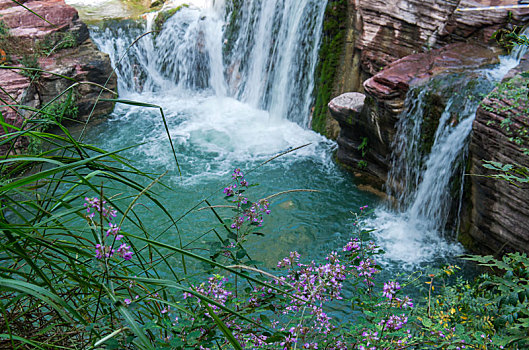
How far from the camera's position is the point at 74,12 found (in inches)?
407

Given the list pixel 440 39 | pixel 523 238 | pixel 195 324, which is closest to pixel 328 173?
pixel 440 39

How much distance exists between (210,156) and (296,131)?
1.90 meters

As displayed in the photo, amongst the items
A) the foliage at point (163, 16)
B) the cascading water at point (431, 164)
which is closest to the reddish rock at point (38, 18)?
the foliage at point (163, 16)

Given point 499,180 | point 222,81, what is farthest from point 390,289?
point 222,81

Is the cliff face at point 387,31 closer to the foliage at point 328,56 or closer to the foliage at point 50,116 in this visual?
the foliage at point 328,56

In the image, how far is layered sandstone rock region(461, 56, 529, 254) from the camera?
4.40 metres

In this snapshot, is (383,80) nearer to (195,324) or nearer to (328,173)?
(328,173)

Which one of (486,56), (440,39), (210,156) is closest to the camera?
(486,56)

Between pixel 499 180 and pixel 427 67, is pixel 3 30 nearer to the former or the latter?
pixel 427 67

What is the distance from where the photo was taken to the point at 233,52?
34.8 ft

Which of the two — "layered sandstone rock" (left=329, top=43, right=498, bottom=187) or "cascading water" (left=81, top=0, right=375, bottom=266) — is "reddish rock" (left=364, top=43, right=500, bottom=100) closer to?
"layered sandstone rock" (left=329, top=43, right=498, bottom=187)

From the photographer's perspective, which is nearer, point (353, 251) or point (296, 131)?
point (353, 251)

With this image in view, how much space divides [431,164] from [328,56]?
3.38 metres

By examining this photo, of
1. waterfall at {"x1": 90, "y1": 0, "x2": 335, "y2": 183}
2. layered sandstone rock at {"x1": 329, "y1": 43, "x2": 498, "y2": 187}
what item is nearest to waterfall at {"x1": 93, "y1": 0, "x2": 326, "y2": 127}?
waterfall at {"x1": 90, "y1": 0, "x2": 335, "y2": 183}
